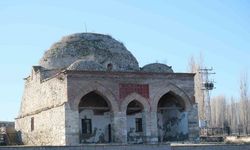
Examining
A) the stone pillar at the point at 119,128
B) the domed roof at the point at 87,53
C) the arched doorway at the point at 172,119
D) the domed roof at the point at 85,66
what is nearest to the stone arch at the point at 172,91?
the arched doorway at the point at 172,119

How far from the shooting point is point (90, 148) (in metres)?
17.1

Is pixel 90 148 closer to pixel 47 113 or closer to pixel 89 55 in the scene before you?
pixel 47 113

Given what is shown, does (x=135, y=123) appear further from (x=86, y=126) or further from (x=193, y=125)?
(x=193, y=125)

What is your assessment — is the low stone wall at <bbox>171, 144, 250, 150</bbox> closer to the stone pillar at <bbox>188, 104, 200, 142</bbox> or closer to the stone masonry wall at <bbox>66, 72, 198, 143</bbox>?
the stone masonry wall at <bbox>66, 72, 198, 143</bbox>

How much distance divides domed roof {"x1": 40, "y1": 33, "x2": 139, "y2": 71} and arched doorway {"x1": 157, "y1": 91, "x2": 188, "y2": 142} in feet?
10.6

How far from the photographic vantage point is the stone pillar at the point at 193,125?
83.3ft

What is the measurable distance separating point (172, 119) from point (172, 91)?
105 inches

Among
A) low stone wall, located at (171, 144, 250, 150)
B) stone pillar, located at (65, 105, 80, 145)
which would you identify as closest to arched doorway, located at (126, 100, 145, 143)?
stone pillar, located at (65, 105, 80, 145)

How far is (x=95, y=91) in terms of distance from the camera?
2350 cm

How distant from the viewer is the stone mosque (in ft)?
75.7

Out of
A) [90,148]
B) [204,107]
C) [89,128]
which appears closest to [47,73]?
[89,128]

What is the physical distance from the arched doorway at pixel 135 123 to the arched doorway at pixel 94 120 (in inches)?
48.8

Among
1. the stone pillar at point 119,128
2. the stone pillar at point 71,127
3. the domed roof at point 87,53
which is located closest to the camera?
the stone pillar at point 71,127

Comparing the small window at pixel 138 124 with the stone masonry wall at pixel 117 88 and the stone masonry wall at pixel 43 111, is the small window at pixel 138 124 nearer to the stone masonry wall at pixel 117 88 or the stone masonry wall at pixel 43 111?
the stone masonry wall at pixel 117 88
